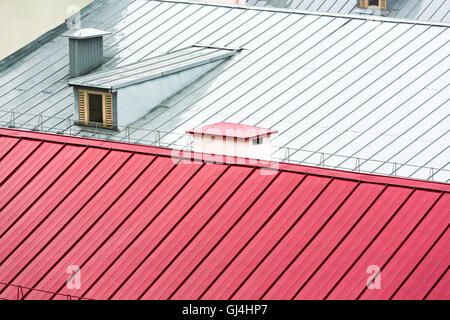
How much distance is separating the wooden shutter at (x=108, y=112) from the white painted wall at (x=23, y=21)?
11182mm

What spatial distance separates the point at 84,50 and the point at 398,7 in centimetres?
2322

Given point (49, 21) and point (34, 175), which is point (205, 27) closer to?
point (49, 21)

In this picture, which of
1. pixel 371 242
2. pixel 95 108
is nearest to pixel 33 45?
pixel 95 108

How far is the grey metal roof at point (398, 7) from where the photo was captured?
9656cm

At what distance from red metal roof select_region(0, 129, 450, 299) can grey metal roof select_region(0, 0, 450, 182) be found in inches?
389

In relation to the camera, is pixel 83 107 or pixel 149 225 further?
pixel 83 107

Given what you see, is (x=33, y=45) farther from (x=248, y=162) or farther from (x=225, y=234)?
(x=225, y=234)

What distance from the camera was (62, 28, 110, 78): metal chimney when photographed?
84000 millimetres

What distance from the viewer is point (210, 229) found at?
60.6 metres

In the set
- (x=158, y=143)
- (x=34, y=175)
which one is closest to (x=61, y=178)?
(x=34, y=175)

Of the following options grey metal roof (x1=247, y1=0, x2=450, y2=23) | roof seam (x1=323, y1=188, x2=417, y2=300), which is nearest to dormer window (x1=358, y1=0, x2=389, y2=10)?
grey metal roof (x1=247, y1=0, x2=450, y2=23)

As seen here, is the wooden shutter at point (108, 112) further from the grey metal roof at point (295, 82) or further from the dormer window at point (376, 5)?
the dormer window at point (376, 5)

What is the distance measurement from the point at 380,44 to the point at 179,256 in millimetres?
22912

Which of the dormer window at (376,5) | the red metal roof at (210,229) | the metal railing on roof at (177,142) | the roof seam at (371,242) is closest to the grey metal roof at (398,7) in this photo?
the dormer window at (376,5)
